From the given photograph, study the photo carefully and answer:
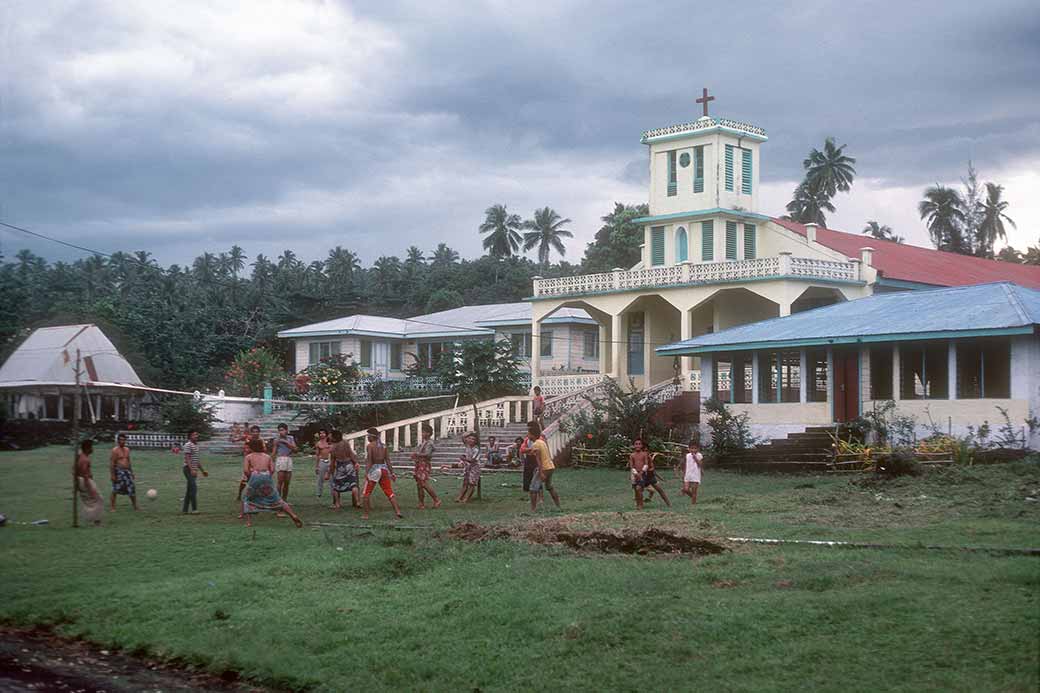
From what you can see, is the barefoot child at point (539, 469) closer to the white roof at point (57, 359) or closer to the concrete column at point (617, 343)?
the white roof at point (57, 359)

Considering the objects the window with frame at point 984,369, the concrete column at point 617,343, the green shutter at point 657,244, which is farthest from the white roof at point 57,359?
the green shutter at point 657,244

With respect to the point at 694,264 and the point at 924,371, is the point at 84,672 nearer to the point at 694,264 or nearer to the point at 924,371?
the point at 924,371

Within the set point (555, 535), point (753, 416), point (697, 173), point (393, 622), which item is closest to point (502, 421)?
point (753, 416)

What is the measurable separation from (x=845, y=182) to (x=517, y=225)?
28957 mm

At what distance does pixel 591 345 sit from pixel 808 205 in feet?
99.2

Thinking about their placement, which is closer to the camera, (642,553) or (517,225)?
(642,553)

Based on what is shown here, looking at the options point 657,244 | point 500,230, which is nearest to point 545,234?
point 500,230

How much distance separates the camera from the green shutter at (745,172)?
42.7m

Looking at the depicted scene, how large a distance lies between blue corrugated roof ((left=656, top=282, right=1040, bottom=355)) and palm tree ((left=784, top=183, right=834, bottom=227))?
1625 inches

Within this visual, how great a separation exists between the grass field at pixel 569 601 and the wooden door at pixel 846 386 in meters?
10.4

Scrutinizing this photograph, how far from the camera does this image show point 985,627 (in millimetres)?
9102

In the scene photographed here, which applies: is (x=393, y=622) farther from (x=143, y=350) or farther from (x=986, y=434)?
(x=143, y=350)

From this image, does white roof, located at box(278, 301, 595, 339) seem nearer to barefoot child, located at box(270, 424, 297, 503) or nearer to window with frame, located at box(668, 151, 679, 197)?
window with frame, located at box(668, 151, 679, 197)

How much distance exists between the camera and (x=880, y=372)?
95.9 feet
